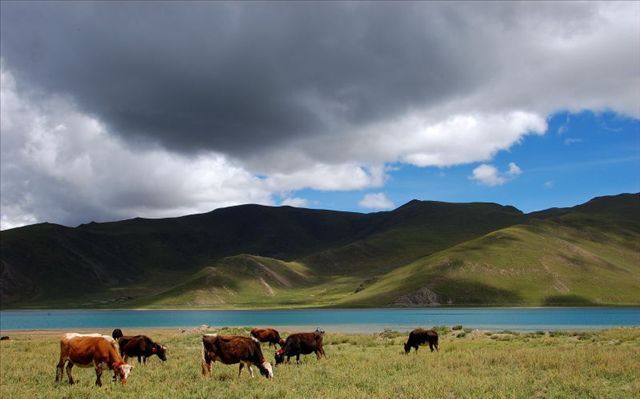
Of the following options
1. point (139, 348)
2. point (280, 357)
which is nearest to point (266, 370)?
point (280, 357)

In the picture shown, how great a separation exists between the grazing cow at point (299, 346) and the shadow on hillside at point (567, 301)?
586 ft

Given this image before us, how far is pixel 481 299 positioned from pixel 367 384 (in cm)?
18770

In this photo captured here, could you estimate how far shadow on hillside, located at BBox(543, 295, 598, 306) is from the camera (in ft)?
623

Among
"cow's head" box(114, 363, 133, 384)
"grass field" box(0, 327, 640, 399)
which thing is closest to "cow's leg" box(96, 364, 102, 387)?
"grass field" box(0, 327, 640, 399)

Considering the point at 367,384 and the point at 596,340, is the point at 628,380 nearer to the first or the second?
the point at 367,384

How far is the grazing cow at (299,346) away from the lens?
31.7 meters

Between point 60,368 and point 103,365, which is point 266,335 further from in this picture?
point 103,365

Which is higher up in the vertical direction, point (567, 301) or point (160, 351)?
point (160, 351)

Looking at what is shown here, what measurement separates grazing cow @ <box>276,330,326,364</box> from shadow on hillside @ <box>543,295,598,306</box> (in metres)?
179

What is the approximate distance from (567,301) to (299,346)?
18570 centimetres

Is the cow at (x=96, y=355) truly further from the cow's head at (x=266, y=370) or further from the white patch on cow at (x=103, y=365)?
the cow's head at (x=266, y=370)

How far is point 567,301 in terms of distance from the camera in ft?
636

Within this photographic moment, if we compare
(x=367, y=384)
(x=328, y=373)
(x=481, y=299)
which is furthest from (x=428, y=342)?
(x=481, y=299)

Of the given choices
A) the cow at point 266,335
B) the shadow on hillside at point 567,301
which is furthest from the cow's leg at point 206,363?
the shadow on hillside at point 567,301
